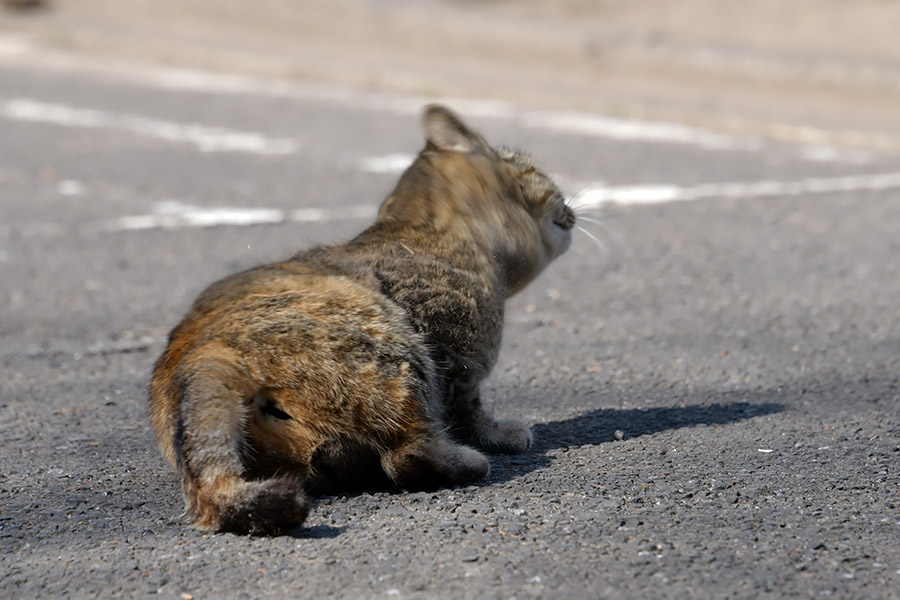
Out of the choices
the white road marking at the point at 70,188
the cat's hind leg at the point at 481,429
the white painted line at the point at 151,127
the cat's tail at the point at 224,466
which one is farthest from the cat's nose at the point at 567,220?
the white painted line at the point at 151,127

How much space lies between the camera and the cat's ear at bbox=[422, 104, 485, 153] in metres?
4.53

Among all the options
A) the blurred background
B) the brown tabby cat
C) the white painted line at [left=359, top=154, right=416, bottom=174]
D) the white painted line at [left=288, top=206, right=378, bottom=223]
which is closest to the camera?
the brown tabby cat

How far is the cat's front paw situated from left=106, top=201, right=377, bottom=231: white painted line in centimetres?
411

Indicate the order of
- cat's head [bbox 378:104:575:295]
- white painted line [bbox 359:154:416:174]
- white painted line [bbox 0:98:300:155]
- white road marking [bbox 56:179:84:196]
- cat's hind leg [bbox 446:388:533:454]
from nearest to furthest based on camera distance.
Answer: cat's hind leg [bbox 446:388:533:454]
cat's head [bbox 378:104:575:295]
white road marking [bbox 56:179:84:196]
white painted line [bbox 359:154:416:174]
white painted line [bbox 0:98:300:155]

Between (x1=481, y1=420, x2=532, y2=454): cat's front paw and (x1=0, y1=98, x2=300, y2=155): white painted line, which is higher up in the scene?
(x1=0, y1=98, x2=300, y2=155): white painted line

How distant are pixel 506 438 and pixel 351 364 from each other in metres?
0.80

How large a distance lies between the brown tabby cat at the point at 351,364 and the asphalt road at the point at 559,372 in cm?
13

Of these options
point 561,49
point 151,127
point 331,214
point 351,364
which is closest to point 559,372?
point 351,364

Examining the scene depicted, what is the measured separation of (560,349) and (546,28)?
936cm

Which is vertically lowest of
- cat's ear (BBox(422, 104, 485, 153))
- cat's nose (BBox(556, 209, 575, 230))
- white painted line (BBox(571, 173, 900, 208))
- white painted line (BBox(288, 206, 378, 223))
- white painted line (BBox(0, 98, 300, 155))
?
white painted line (BBox(288, 206, 378, 223))

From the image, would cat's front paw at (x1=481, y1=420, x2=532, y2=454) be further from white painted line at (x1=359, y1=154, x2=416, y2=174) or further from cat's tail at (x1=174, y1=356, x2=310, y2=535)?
white painted line at (x1=359, y1=154, x2=416, y2=174)

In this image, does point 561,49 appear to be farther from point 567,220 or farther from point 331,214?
point 567,220

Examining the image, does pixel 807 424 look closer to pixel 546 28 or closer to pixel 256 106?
pixel 256 106

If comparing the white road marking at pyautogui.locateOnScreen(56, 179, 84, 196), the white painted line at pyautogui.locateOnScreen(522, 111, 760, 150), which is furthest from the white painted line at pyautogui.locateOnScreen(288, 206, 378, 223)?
the white painted line at pyautogui.locateOnScreen(522, 111, 760, 150)
